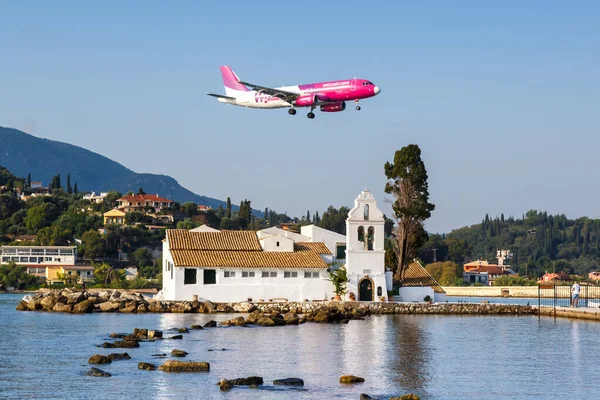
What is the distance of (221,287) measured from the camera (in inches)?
2441

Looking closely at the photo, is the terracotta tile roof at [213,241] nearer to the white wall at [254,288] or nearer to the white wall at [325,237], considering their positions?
the white wall at [254,288]

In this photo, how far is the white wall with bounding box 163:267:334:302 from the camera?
203 ft

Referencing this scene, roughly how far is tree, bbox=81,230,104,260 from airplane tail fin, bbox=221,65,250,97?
6563 centimetres

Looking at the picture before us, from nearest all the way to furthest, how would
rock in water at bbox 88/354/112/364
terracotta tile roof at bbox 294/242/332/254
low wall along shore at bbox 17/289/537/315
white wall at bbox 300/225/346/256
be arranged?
rock in water at bbox 88/354/112/364 → low wall along shore at bbox 17/289/537/315 → terracotta tile roof at bbox 294/242/332/254 → white wall at bbox 300/225/346/256

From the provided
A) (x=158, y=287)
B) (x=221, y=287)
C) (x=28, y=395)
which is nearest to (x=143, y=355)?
(x=28, y=395)

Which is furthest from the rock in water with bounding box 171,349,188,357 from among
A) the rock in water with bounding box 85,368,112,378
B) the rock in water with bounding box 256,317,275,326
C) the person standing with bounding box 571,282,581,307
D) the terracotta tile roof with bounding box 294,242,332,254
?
the person standing with bounding box 571,282,581,307

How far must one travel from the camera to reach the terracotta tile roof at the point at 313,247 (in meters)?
65.9

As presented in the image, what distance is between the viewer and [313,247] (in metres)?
66.6

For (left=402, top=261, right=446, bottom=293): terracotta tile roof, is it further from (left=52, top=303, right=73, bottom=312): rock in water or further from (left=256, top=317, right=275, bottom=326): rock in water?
(left=52, top=303, right=73, bottom=312): rock in water

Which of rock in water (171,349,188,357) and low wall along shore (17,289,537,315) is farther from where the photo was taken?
low wall along shore (17,289,537,315)

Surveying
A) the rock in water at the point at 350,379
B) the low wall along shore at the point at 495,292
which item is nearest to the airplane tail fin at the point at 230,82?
the rock in water at the point at 350,379

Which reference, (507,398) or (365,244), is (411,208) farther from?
(507,398)

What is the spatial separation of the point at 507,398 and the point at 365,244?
34100mm

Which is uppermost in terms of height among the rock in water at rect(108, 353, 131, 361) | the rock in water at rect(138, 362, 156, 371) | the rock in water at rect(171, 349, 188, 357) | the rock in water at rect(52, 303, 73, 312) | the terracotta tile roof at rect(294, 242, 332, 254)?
the terracotta tile roof at rect(294, 242, 332, 254)
